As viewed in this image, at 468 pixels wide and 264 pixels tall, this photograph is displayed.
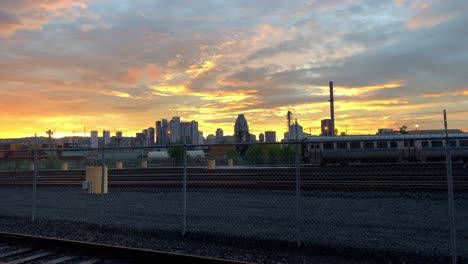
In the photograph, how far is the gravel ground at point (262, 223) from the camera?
27.3ft

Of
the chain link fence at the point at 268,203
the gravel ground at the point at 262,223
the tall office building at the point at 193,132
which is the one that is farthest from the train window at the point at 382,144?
the tall office building at the point at 193,132

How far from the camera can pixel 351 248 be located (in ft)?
27.7

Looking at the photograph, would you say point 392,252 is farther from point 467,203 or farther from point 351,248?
point 467,203

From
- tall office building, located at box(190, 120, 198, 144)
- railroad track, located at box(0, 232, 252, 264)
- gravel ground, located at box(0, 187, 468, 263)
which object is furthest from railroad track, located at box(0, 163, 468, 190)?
tall office building, located at box(190, 120, 198, 144)

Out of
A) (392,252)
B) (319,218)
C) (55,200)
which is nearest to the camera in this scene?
(392,252)

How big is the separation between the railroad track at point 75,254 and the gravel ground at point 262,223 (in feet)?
3.51

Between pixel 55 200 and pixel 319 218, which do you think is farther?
pixel 55 200

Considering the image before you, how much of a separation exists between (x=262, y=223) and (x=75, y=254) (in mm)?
5242

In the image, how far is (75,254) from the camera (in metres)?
8.02

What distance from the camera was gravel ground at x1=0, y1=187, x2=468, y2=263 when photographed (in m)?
8.34

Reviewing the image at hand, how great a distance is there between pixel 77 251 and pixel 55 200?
1028 centimetres

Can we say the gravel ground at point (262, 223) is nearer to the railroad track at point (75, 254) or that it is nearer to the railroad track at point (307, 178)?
the railroad track at point (307, 178)

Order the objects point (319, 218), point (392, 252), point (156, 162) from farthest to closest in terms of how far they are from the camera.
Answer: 1. point (156, 162)
2. point (319, 218)
3. point (392, 252)

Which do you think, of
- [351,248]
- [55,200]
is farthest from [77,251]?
[55,200]
